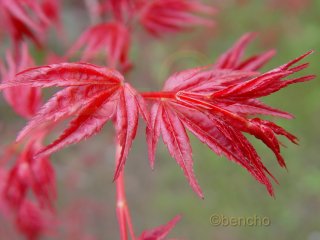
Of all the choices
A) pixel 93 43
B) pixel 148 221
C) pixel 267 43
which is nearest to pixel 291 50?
pixel 267 43

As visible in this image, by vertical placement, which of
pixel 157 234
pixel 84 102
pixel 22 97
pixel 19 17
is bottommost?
pixel 157 234

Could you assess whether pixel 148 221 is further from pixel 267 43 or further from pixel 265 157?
pixel 267 43

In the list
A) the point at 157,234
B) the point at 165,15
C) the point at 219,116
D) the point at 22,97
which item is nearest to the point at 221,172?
the point at 165,15

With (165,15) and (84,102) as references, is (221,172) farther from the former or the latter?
(84,102)

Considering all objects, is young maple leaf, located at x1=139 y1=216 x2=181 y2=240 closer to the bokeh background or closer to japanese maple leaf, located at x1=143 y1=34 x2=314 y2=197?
japanese maple leaf, located at x1=143 y1=34 x2=314 y2=197

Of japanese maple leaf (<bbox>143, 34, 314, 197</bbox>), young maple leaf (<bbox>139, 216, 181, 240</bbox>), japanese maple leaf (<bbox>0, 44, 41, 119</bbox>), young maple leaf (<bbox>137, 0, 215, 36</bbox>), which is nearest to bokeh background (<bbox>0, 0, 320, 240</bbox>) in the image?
young maple leaf (<bbox>137, 0, 215, 36</bbox>)
